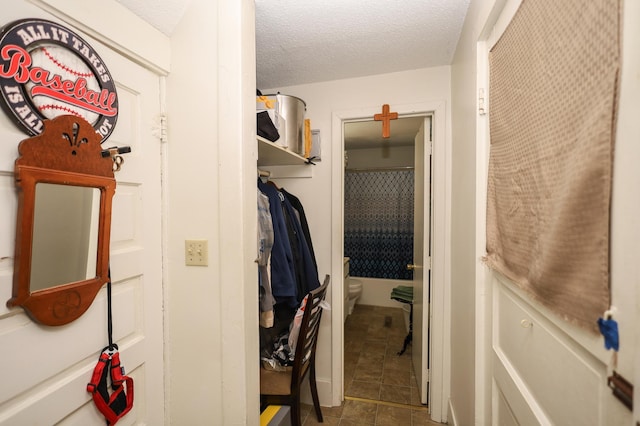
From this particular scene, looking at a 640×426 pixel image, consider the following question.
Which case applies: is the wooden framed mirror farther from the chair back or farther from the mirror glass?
the chair back

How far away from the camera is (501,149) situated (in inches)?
34.6

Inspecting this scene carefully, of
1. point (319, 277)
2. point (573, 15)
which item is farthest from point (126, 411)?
point (573, 15)

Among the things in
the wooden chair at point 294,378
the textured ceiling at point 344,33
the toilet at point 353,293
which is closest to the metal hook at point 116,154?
the textured ceiling at point 344,33

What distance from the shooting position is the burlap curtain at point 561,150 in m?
0.45

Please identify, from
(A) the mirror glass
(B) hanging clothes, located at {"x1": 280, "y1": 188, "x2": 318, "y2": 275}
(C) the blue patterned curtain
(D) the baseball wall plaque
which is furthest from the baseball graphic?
(C) the blue patterned curtain

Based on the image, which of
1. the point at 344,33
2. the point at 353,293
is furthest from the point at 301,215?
the point at 353,293

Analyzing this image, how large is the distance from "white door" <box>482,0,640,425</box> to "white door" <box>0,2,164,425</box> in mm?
1285

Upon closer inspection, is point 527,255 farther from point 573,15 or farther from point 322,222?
point 322,222

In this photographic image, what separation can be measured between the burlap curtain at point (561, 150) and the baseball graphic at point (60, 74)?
1262 millimetres

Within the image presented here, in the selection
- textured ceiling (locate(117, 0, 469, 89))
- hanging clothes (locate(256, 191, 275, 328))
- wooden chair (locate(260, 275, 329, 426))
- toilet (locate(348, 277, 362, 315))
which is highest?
textured ceiling (locate(117, 0, 469, 89))

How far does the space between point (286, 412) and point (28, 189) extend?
1499 mm

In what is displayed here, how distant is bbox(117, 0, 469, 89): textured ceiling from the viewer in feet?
4.00

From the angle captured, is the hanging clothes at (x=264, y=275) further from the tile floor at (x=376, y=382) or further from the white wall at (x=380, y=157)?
the white wall at (x=380, y=157)

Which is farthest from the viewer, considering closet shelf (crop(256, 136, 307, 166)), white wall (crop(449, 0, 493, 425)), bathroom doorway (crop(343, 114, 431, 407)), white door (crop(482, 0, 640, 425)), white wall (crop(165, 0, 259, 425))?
bathroom doorway (crop(343, 114, 431, 407))
